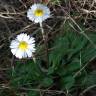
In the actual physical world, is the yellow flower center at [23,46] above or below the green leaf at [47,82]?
above

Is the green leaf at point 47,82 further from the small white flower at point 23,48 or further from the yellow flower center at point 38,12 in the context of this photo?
Answer: the yellow flower center at point 38,12

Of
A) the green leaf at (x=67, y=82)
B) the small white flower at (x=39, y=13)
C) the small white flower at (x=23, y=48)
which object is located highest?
the small white flower at (x=39, y=13)

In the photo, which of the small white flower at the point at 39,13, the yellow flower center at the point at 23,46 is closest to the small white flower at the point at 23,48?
the yellow flower center at the point at 23,46

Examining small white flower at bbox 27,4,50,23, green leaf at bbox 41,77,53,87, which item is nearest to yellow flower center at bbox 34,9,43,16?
small white flower at bbox 27,4,50,23

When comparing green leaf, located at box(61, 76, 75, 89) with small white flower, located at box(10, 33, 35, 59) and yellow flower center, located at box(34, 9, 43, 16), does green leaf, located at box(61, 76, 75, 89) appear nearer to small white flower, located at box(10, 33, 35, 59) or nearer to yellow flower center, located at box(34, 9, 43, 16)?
small white flower, located at box(10, 33, 35, 59)

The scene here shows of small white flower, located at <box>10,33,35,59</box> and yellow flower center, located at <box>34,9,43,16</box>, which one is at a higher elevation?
yellow flower center, located at <box>34,9,43,16</box>

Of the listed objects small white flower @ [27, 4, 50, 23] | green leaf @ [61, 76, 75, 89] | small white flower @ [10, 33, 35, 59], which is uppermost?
small white flower @ [27, 4, 50, 23]

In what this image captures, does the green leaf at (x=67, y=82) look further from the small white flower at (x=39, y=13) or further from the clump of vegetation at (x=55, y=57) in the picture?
the small white flower at (x=39, y=13)

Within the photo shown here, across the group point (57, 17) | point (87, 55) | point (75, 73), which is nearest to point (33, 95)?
point (75, 73)

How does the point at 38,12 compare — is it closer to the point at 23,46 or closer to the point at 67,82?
the point at 23,46

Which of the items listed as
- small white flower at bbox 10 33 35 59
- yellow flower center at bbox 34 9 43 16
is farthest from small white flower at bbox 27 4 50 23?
small white flower at bbox 10 33 35 59

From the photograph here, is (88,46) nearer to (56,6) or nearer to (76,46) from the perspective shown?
(76,46)
